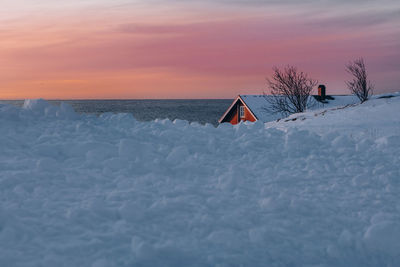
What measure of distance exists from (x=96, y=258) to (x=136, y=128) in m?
3.83

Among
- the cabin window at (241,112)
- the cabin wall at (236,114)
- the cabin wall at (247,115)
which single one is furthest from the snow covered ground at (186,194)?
the cabin window at (241,112)

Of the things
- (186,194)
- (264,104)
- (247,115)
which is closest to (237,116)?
(247,115)

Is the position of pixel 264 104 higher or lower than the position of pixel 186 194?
higher

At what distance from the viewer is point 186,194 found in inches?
195

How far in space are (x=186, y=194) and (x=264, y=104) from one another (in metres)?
30.6

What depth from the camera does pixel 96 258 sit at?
3625mm

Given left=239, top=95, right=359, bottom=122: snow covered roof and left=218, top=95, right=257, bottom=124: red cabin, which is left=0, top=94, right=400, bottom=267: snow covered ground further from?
left=218, top=95, right=257, bottom=124: red cabin

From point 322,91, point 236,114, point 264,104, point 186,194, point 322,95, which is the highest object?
point 322,91

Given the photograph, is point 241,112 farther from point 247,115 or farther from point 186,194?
point 186,194

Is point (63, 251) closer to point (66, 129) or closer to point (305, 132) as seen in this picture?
point (66, 129)

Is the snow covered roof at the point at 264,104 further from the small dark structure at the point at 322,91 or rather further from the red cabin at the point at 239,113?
the small dark structure at the point at 322,91

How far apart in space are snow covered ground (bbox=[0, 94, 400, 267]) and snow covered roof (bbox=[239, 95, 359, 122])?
2569 cm

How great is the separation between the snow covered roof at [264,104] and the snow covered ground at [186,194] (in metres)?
25.7

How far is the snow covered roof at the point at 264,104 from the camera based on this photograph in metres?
33.1
